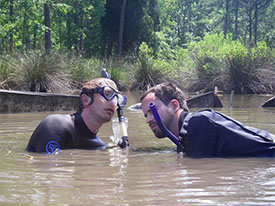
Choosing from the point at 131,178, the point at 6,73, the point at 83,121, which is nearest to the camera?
the point at 131,178

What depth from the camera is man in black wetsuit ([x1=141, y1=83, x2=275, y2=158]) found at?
533 centimetres

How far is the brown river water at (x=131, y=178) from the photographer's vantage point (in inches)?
146

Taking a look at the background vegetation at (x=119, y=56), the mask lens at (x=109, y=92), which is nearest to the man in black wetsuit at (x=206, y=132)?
the mask lens at (x=109, y=92)

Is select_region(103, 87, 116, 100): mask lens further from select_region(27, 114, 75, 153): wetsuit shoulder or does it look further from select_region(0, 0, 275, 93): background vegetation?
select_region(0, 0, 275, 93): background vegetation

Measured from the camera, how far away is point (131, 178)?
452 centimetres

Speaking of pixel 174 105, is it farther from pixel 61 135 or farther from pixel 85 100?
pixel 61 135

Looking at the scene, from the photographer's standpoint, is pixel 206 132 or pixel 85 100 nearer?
pixel 206 132

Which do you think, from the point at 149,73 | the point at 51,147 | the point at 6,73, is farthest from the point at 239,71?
the point at 51,147

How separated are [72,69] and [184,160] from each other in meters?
15.6

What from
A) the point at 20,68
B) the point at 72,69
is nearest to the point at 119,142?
the point at 20,68

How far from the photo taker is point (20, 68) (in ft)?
58.0

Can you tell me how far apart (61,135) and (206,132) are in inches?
70.0

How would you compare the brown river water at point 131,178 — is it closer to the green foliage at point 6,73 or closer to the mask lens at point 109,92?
the mask lens at point 109,92

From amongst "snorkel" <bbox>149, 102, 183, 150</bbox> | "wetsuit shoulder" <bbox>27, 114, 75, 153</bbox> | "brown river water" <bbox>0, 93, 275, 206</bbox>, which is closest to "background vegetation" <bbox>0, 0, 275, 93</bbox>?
"wetsuit shoulder" <bbox>27, 114, 75, 153</bbox>
